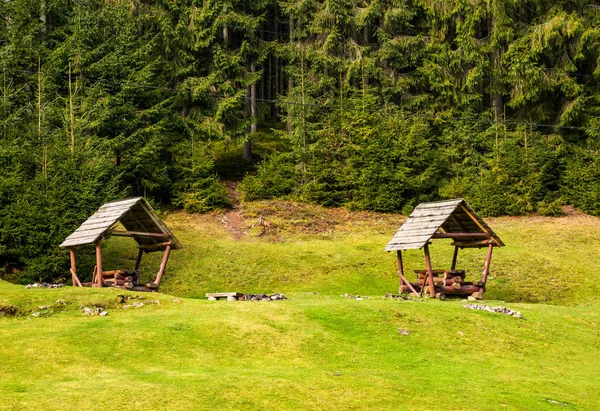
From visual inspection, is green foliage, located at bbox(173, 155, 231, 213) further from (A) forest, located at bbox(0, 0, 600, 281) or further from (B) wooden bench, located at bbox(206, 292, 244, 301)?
(B) wooden bench, located at bbox(206, 292, 244, 301)

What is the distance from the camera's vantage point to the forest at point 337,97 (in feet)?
158

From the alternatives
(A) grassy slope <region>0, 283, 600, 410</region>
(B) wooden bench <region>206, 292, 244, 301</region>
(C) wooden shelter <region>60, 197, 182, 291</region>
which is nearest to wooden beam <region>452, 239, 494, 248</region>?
(A) grassy slope <region>0, 283, 600, 410</region>

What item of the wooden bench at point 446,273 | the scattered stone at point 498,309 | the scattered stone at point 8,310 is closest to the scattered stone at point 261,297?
the wooden bench at point 446,273

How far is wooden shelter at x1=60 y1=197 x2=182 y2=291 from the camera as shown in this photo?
100 feet

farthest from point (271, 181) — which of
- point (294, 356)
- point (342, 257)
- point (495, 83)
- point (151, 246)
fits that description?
point (294, 356)

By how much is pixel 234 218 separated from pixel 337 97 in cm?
1253

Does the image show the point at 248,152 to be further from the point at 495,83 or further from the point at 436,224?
the point at 436,224

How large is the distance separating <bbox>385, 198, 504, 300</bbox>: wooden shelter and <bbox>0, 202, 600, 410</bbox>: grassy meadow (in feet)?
5.01

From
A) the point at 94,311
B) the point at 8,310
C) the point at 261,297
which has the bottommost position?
the point at 261,297

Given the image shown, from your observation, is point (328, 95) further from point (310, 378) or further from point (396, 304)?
point (310, 378)

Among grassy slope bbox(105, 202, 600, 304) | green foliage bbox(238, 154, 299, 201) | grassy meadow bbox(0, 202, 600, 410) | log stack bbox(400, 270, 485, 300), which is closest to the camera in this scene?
grassy meadow bbox(0, 202, 600, 410)

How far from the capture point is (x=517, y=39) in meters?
53.5

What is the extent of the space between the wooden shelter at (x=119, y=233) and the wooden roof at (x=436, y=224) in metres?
9.26

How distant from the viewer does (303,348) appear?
2236 cm
